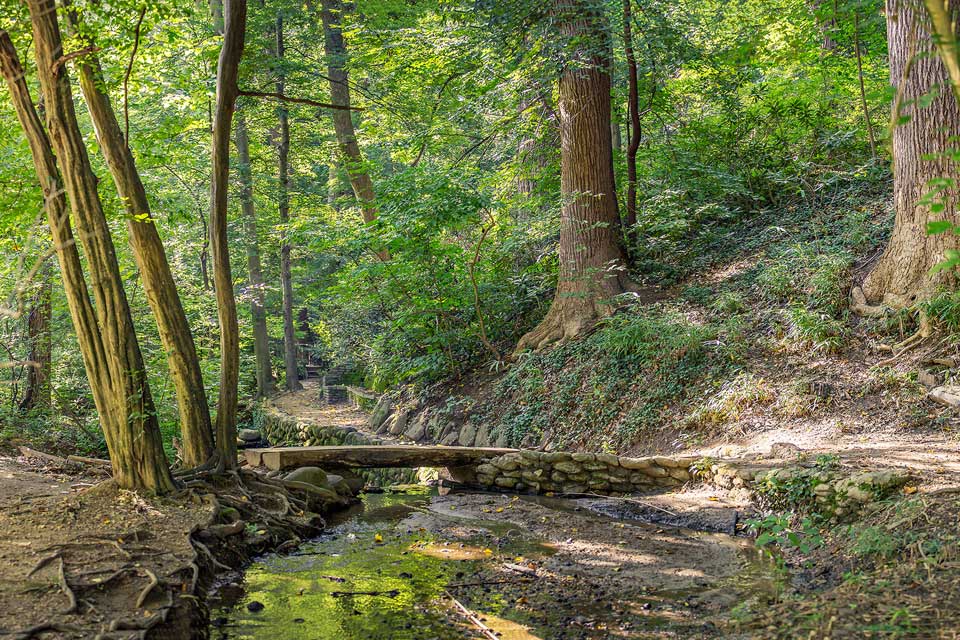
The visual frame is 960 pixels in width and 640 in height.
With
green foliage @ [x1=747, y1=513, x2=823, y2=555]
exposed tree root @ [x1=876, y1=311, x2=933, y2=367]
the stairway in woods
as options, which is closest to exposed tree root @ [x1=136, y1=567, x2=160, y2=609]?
green foliage @ [x1=747, y1=513, x2=823, y2=555]

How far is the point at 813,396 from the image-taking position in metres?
7.34

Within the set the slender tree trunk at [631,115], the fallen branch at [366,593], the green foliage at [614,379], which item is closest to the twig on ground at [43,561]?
the fallen branch at [366,593]

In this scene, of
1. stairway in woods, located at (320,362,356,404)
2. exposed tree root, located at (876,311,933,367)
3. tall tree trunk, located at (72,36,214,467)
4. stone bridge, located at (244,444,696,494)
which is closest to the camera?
tall tree trunk, located at (72,36,214,467)

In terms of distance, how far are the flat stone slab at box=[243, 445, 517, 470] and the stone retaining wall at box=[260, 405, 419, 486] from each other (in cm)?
138

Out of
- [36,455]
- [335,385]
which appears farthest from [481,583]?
[335,385]

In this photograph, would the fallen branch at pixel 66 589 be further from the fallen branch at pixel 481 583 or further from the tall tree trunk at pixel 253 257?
the tall tree trunk at pixel 253 257

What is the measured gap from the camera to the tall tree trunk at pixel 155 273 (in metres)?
6.20

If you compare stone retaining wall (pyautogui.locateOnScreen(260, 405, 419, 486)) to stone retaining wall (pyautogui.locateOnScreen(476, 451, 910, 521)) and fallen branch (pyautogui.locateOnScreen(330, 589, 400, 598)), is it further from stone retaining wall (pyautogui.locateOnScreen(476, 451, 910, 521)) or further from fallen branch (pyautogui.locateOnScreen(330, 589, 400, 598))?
fallen branch (pyautogui.locateOnScreen(330, 589, 400, 598))

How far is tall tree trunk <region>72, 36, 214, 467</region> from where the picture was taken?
20.4ft

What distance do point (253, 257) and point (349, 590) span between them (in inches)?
472

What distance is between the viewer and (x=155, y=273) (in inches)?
256

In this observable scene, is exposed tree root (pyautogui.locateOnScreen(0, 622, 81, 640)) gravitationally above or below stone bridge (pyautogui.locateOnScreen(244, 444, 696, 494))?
above

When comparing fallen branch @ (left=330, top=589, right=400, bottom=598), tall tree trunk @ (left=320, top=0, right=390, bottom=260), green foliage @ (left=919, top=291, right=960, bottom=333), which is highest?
tall tree trunk @ (left=320, top=0, right=390, bottom=260)

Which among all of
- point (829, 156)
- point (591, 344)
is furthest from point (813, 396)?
point (829, 156)
